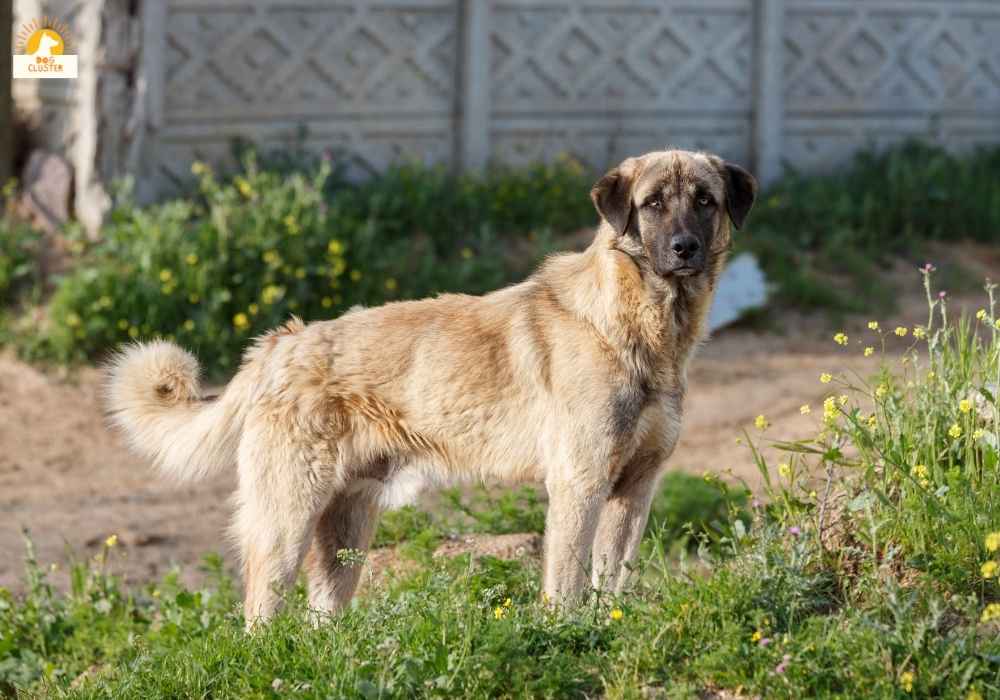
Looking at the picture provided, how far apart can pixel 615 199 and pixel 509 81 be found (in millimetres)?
7319

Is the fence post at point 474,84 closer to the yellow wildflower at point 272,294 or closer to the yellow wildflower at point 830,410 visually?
the yellow wildflower at point 272,294

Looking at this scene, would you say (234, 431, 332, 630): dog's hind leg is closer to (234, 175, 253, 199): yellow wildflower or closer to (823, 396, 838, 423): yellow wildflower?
(823, 396, 838, 423): yellow wildflower

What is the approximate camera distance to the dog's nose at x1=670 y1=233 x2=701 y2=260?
4.70m

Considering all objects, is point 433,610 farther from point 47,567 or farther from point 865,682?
point 47,567

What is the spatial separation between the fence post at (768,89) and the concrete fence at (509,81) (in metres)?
0.02

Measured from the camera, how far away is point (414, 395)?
192 inches

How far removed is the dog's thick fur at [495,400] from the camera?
4648mm

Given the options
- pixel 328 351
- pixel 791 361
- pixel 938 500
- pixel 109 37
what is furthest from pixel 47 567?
pixel 791 361

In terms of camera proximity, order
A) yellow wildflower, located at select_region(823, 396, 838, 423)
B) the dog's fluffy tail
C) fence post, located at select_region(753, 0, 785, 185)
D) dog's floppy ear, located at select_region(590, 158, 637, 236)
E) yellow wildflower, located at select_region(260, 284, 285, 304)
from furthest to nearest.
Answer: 1. fence post, located at select_region(753, 0, 785, 185)
2. yellow wildflower, located at select_region(260, 284, 285, 304)
3. the dog's fluffy tail
4. dog's floppy ear, located at select_region(590, 158, 637, 236)
5. yellow wildflower, located at select_region(823, 396, 838, 423)

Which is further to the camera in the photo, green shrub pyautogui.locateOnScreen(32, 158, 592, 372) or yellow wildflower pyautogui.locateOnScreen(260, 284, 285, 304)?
yellow wildflower pyautogui.locateOnScreen(260, 284, 285, 304)

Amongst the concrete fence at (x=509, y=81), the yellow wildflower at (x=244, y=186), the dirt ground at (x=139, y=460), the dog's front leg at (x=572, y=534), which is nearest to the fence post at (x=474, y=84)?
the concrete fence at (x=509, y=81)

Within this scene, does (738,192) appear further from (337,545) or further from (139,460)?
(139,460)

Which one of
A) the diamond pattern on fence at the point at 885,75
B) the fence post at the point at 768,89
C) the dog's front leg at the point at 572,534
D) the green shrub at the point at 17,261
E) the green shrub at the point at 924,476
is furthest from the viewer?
the diamond pattern on fence at the point at 885,75
